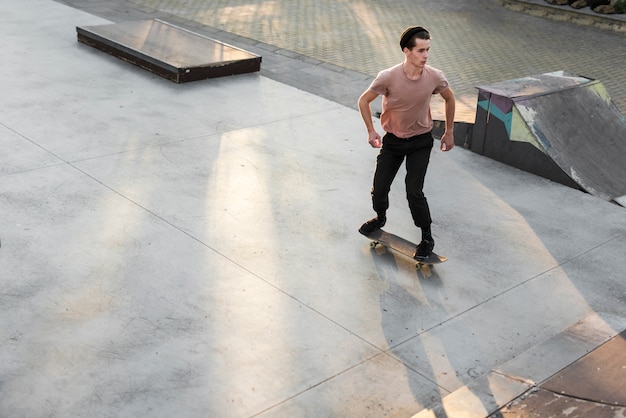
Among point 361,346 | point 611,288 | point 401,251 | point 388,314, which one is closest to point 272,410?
point 361,346

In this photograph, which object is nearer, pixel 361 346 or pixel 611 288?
pixel 361 346

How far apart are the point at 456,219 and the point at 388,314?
68.6 inches

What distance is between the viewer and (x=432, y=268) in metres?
6.11

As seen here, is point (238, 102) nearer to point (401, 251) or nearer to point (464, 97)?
point (464, 97)

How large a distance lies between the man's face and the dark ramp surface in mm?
5088

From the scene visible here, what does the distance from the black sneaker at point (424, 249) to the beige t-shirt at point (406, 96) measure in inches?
31.2

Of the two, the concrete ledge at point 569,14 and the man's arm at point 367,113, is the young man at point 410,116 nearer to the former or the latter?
the man's arm at point 367,113

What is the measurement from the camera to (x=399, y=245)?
6121 millimetres

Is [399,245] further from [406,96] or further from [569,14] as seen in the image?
[569,14]

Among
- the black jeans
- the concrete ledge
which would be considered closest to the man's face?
the black jeans

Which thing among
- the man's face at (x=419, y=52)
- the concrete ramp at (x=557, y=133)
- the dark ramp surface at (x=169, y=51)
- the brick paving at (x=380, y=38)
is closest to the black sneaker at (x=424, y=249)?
the man's face at (x=419, y=52)

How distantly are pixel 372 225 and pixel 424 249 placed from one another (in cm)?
48

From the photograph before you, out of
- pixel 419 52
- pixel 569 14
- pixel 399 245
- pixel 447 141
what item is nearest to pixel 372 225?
pixel 399 245

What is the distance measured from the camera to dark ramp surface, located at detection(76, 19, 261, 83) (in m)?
10.2
